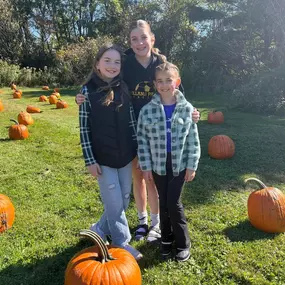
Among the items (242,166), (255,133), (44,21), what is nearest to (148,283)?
(242,166)

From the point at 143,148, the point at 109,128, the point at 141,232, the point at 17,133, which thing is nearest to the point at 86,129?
the point at 109,128

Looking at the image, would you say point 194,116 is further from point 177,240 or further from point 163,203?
point 177,240

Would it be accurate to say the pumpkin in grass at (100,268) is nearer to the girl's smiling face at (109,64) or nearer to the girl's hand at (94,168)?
the girl's hand at (94,168)

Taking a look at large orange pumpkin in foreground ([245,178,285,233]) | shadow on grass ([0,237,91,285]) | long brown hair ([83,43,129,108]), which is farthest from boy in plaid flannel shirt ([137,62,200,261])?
shadow on grass ([0,237,91,285])

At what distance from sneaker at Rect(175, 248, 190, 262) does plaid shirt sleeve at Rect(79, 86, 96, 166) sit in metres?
1.18

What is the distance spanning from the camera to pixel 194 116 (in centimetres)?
291

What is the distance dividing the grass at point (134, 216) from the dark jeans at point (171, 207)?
0.73 feet

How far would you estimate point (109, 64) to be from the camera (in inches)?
112

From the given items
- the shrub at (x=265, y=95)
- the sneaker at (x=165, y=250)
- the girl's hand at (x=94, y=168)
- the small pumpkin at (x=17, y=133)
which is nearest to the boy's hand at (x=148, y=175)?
the girl's hand at (x=94, y=168)

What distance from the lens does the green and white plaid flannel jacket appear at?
2.85 m

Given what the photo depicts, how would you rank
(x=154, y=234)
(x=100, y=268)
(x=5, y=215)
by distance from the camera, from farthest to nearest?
(x=5, y=215)
(x=154, y=234)
(x=100, y=268)

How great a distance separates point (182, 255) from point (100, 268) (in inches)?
37.1

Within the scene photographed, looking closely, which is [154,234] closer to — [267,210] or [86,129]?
[267,210]

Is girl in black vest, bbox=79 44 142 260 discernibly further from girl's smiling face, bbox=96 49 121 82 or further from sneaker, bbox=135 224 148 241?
sneaker, bbox=135 224 148 241
